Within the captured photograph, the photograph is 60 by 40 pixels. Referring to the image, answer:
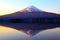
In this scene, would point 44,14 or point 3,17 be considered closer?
point 3,17

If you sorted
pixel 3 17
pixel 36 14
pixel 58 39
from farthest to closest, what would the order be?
pixel 36 14
pixel 3 17
pixel 58 39

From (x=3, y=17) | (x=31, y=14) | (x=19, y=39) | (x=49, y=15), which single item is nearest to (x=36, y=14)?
(x=31, y=14)

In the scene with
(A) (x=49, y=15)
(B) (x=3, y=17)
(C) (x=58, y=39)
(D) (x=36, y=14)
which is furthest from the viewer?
(D) (x=36, y=14)

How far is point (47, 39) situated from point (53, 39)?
0.16m

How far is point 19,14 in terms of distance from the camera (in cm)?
3116

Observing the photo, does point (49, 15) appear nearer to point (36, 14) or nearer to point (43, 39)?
point (36, 14)

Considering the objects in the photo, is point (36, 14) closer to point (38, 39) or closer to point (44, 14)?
point (44, 14)

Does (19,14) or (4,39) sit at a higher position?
(19,14)

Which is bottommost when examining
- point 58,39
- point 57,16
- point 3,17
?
point 58,39

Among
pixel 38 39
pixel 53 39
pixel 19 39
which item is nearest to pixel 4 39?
pixel 19 39

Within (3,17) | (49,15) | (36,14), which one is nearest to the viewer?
(3,17)

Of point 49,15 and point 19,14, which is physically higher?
point 19,14

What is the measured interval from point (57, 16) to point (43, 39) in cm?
1824

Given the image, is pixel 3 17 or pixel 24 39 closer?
pixel 24 39
